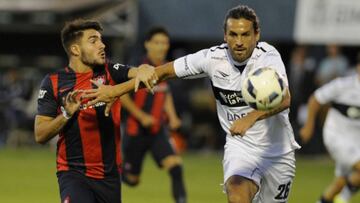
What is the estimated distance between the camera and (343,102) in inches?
526

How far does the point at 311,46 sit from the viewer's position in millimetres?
26062

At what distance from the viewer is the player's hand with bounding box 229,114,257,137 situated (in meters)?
8.14

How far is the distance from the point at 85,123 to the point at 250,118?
148cm

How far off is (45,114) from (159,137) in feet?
16.9

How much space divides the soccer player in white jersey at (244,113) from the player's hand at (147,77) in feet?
0.26

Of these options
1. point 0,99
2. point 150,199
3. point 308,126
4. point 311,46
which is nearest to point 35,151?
point 0,99

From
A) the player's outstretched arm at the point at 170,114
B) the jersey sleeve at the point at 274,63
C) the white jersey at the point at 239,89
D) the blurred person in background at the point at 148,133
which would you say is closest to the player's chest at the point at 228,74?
the white jersey at the point at 239,89

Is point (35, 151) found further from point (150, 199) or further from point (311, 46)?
point (150, 199)

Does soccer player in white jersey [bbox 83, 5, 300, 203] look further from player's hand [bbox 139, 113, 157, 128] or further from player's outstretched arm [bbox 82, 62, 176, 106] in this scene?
player's hand [bbox 139, 113, 157, 128]

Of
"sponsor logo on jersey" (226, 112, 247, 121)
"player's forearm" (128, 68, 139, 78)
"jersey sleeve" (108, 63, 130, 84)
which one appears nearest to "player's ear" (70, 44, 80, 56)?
"jersey sleeve" (108, 63, 130, 84)

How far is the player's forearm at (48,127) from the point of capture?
827 centimetres

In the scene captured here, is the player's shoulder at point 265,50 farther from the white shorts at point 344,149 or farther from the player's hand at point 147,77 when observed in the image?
the white shorts at point 344,149

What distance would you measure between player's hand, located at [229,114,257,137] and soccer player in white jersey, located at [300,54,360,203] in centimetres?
468

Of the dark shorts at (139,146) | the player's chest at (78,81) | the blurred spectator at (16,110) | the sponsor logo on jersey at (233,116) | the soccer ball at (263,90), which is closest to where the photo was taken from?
the soccer ball at (263,90)
